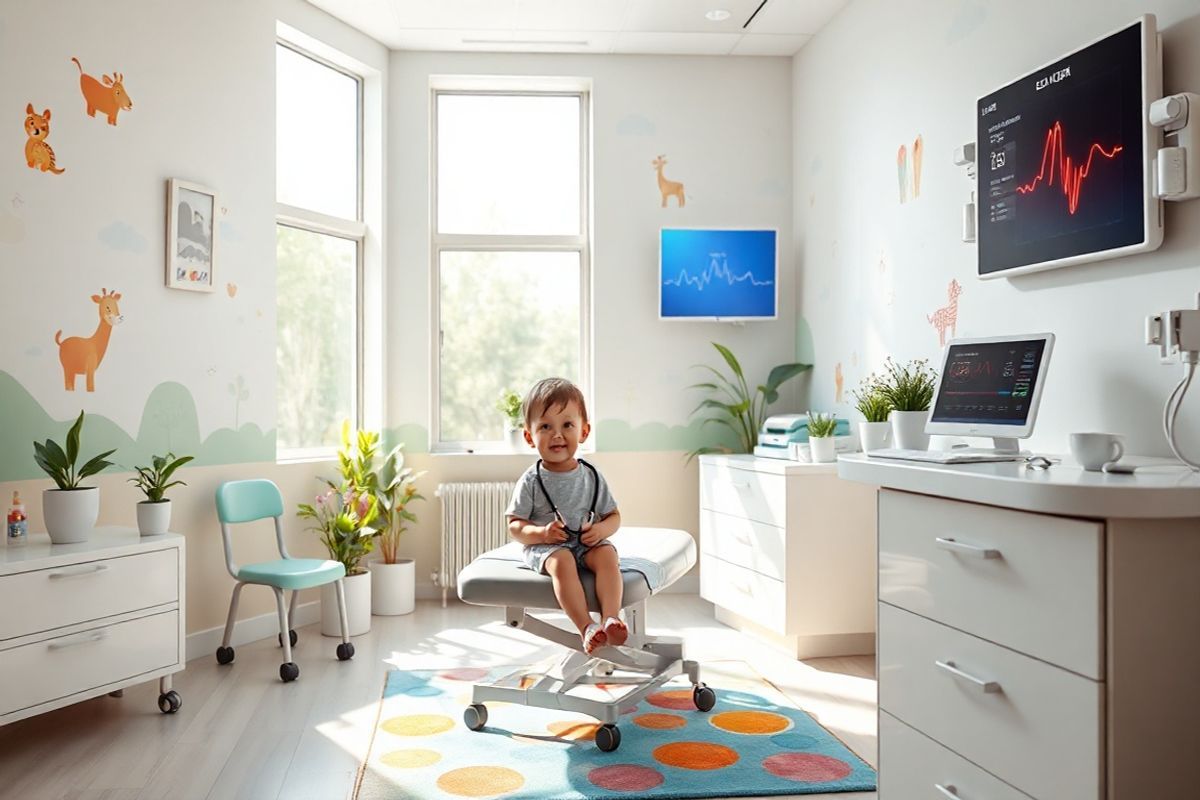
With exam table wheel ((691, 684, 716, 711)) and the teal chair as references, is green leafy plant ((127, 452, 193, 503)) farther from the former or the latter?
exam table wheel ((691, 684, 716, 711))

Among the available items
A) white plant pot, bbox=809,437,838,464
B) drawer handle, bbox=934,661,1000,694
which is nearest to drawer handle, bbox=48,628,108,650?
drawer handle, bbox=934,661,1000,694

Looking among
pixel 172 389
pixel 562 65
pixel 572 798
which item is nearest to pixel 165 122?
pixel 172 389

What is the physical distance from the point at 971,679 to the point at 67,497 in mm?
2620

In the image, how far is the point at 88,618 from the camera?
9.14 feet

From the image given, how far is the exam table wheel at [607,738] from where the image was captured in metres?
2.65

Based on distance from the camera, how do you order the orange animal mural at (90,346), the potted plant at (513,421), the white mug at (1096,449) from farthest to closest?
the potted plant at (513,421), the orange animal mural at (90,346), the white mug at (1096,449)

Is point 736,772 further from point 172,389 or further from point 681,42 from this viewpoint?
point 681,42

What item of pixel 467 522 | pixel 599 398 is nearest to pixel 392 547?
pixel 467 522

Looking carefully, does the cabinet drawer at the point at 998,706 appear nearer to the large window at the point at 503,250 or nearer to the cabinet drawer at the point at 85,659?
the cabinet drawer at the point at 85,659

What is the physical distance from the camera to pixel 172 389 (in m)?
3.66

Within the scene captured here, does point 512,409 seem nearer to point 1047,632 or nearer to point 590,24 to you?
point 590,24

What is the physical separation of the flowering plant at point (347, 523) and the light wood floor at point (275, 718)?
37 centimetres

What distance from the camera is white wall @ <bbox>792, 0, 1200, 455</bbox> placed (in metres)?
2.30

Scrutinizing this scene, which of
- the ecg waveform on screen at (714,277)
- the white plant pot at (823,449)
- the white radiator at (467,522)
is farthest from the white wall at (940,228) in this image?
the white radiator at (467,522)
